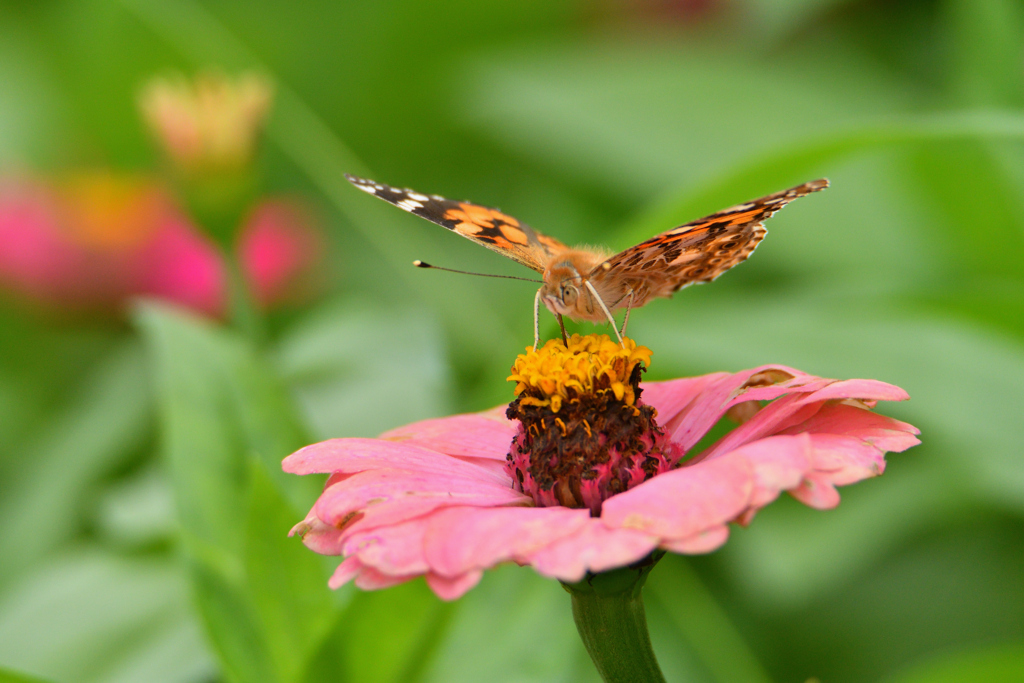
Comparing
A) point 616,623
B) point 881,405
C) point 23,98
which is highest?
point 23,98

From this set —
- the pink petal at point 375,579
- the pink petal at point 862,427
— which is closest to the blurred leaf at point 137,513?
the pink petal at point 375,579

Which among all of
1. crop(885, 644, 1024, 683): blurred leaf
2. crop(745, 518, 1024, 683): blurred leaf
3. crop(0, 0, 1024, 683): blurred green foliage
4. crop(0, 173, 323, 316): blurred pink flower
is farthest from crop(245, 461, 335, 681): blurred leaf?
crop(0, 173, 323, 316): blurred pink flower

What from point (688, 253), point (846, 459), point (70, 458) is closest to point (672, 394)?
point (688, 253)

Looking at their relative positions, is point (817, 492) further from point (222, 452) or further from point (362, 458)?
Result: point (222, 452)

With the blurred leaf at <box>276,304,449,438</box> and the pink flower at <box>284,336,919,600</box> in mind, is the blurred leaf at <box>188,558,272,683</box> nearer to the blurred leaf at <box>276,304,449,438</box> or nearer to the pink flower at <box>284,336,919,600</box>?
the pink flower at <box>284,336,919,600</box>

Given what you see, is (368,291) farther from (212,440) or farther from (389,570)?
(389,570)

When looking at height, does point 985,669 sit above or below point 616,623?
below

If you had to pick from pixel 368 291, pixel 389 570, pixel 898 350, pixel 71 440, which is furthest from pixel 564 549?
pixel 368 291
